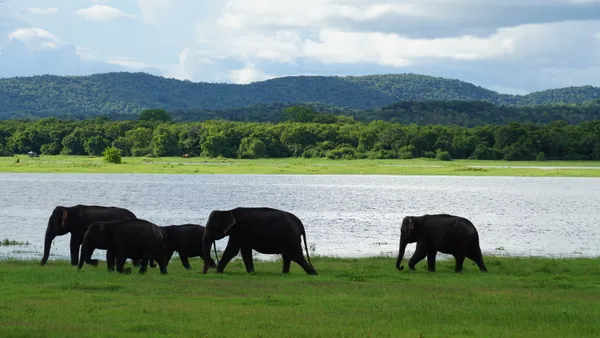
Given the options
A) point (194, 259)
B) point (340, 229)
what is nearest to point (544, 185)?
point (340, 229)

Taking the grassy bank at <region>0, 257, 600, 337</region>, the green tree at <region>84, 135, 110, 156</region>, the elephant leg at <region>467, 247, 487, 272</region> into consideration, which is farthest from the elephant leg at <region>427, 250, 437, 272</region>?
the green tree at <region>84, 135, 110, 156</region>

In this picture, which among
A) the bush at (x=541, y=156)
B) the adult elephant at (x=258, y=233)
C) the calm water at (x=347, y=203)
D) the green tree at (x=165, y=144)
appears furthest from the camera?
the green tree at (x=165, y=144)

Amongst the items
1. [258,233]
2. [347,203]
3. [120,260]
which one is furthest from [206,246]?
[347,203]

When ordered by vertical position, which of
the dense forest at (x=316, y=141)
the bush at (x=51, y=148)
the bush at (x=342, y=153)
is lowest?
the bush at (x=51, y=148)

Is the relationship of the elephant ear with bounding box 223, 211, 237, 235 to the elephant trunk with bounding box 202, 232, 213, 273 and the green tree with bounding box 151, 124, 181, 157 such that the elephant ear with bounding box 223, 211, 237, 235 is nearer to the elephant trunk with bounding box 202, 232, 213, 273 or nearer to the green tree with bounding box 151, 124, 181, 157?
the elephant trunk with bounding box 202, 232, 213, 273

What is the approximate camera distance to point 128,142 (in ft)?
472

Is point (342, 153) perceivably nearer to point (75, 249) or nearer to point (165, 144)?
point (165, 144)

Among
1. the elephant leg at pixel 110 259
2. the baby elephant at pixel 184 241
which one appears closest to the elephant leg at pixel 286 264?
the baby elephant at pixel 184 241

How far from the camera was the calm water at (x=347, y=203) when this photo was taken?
33.4 meters

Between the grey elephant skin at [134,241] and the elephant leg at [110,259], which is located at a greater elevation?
the grey elephant skin at [134,241]

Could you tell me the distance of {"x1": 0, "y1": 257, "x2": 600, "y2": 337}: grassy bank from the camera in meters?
13.1

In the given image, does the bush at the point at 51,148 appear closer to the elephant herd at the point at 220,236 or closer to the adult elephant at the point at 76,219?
the adult elephant at the point at 76,219

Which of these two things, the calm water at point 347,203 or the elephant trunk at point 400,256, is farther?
the calm water at point 347,203

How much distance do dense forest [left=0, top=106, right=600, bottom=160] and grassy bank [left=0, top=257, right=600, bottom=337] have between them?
106872 mm
